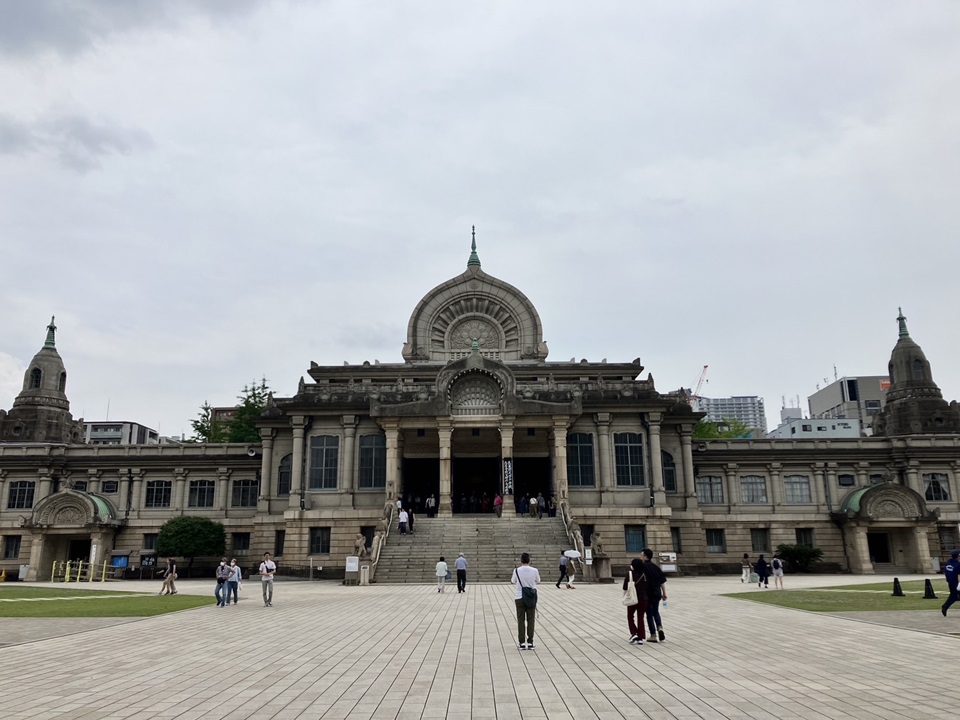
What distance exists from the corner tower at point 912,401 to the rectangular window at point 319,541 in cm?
4642

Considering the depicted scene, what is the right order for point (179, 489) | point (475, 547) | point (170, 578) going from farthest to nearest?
point (179, 489) → point (475, 547) → point (170, 578)

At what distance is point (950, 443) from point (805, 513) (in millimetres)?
12302

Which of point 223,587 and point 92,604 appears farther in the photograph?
point 223,587

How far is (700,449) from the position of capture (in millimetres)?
56906

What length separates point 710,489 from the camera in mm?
56875

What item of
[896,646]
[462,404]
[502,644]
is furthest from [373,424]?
[896,646]

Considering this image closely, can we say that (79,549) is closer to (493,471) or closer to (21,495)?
(21,495)

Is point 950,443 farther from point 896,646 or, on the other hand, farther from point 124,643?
point 124,643

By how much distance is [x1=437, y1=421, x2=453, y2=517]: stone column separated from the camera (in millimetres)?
46753

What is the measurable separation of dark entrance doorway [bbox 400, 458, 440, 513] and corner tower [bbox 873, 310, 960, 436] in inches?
1509

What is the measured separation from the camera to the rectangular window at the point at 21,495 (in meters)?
56.9

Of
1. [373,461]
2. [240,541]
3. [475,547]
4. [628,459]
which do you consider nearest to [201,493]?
[240,541]

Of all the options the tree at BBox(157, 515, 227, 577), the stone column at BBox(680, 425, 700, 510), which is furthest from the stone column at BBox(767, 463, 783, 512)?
the tree at BBox(157, 515, 227, 577)

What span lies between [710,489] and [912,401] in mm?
20116
